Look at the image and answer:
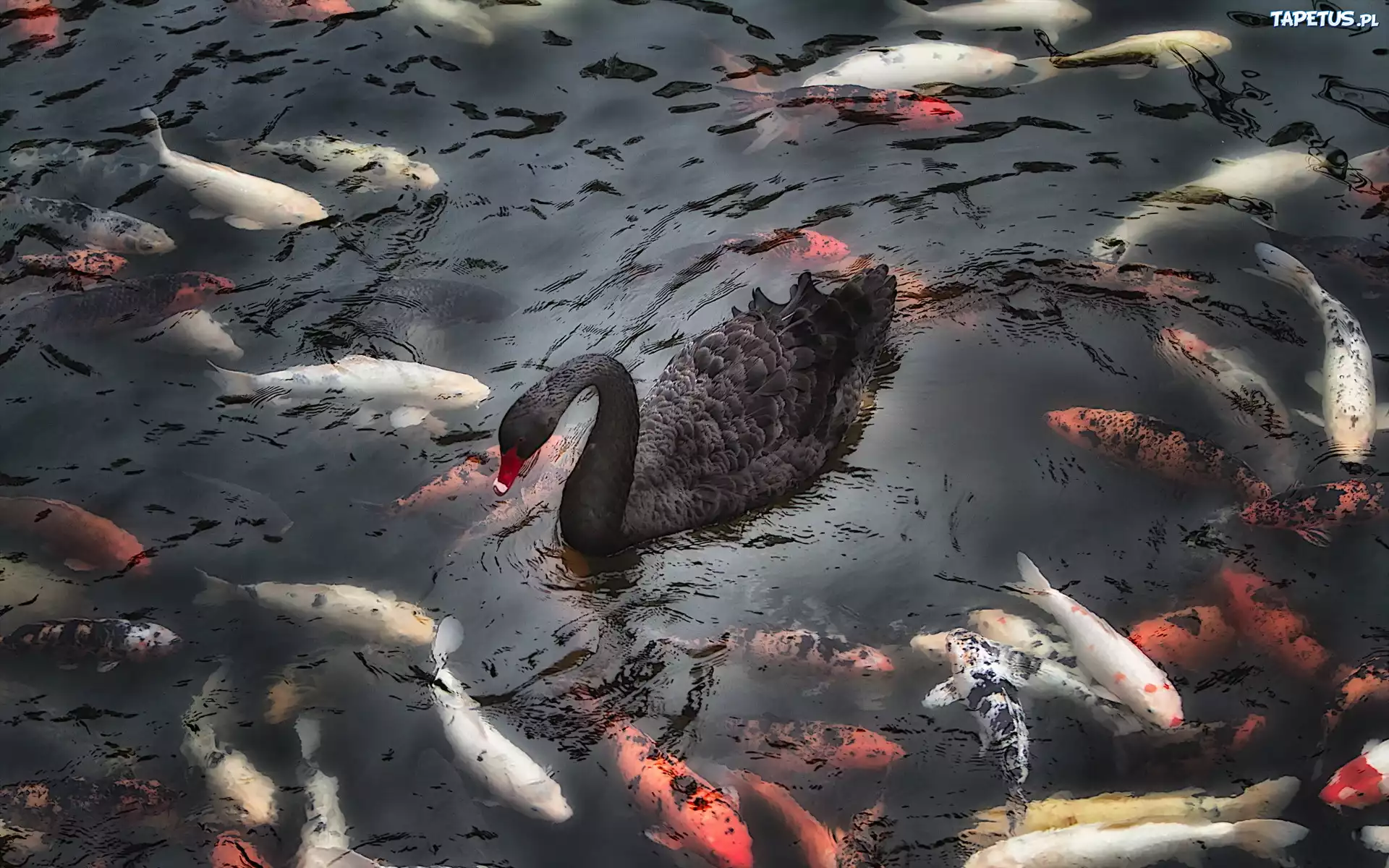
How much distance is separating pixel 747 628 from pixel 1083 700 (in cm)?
141

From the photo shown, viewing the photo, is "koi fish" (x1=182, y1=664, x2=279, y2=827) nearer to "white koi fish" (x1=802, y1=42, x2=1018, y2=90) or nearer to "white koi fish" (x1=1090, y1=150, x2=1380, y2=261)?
"white koi fish" (x1=802, y1=42, x2=1018, y2=90)

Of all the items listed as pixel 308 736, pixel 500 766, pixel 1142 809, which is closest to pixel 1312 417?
pixel 1142 809

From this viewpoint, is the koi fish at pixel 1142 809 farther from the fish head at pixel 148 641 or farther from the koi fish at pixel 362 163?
the koi fish at pixel 362 163

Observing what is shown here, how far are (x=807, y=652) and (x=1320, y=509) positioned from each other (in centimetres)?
239

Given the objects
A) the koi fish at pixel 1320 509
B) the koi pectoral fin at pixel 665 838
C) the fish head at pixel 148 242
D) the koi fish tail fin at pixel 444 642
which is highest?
the fish head at pixel 148 242

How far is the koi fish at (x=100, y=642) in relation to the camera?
16.7ft

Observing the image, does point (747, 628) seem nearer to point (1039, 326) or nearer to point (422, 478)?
point (422, 478)

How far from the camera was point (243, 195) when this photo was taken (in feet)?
22.4

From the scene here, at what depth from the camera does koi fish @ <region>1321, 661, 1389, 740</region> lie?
4.74m

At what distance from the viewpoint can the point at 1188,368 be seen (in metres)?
6.06

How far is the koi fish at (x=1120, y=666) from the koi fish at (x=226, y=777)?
3225 mm

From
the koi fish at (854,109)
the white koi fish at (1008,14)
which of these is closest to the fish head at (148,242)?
the koi fish at (854,109)

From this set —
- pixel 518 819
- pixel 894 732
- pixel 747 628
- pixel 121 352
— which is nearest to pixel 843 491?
pixel 747 628

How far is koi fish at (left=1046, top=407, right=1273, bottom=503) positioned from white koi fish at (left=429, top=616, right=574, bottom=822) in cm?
297
